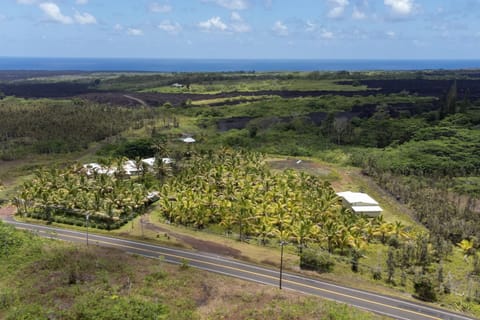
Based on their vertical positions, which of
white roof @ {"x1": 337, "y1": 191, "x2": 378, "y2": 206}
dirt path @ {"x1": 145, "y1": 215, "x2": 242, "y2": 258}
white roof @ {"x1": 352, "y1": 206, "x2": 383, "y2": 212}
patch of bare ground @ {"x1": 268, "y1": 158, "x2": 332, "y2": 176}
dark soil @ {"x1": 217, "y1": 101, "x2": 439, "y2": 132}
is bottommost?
dirt path @ {"x1": 145, "y1": 215, "x2": 242, "y2": 258}

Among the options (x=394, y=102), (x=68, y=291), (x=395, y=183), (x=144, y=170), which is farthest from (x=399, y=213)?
(x=394, y=102)

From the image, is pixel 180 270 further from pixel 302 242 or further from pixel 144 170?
→ pixel 144 170

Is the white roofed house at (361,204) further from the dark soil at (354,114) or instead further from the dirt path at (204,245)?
the dark soil at (354,114)

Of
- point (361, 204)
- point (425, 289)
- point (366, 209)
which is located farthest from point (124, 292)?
point (361, 204)

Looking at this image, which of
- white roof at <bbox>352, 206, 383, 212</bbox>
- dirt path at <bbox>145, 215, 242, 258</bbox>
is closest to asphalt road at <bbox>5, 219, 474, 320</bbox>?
dirt path at <bbox>145, 215, 242, 258</bbox>

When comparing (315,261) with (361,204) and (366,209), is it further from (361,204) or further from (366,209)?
(361,204)

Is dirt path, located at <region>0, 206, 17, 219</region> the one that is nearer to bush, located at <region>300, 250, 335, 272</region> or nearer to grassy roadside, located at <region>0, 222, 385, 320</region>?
grassy roadside, located at <region>0, 222, 385, 320</region>
